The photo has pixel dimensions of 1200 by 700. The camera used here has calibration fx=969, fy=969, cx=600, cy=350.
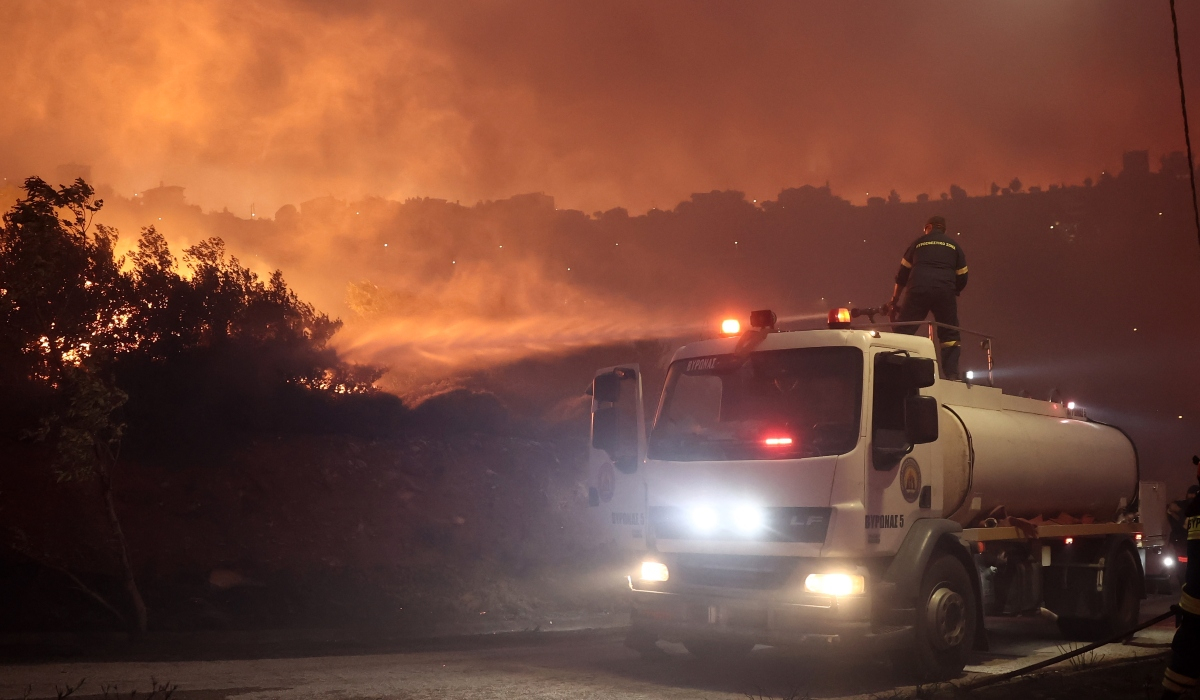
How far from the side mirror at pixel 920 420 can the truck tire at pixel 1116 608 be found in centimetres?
490

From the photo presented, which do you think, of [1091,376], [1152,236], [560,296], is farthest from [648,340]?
[1152,236]

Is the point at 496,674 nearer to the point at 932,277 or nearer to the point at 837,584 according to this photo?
the point at 837,584

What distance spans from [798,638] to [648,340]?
2730 centimetres

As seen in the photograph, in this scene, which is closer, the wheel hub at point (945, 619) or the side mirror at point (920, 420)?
the side mirror at point (920, 420)

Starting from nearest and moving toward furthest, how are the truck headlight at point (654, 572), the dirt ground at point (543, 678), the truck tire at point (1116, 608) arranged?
the dirt ground at point (543, 678) < the truck headlight at point (654, 572) < the truck tire at point (1116, 608)

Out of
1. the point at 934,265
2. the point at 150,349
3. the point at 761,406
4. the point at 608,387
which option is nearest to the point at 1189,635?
the point at 761,406

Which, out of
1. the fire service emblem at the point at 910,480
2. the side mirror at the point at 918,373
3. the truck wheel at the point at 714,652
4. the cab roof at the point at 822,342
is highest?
the cab roof at the point at 822,342

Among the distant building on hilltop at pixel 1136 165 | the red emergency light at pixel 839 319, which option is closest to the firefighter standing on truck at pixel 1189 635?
the red emergency light at pixel 839 319

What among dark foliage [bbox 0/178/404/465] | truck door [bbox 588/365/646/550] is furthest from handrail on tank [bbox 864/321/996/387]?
dark foliage [bbox 0/178/404/465]

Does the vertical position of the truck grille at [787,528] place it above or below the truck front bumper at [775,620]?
above

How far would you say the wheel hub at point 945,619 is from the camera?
26.6ft

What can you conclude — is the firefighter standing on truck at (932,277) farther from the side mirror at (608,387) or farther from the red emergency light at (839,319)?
the side mirror at (608,387)

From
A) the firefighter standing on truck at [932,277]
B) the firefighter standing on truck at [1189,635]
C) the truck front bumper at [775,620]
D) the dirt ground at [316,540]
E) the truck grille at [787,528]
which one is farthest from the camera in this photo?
the dirt ground at [316,540]

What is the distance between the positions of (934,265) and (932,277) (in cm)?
16
